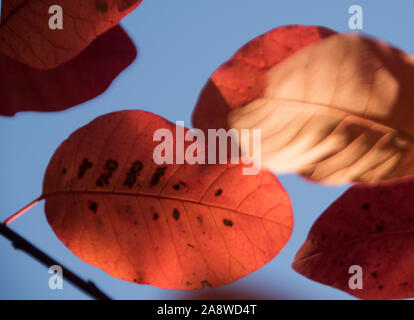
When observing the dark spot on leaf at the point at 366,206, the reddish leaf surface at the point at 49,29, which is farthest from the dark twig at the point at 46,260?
the dark spot on leaf at the point at 366,206

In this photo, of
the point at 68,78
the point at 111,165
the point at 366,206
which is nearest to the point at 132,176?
the point at 111,165

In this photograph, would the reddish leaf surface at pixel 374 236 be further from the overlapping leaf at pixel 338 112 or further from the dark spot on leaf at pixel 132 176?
the dark spot on leaf at pixel 132 176

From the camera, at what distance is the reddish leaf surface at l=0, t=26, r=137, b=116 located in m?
0.41

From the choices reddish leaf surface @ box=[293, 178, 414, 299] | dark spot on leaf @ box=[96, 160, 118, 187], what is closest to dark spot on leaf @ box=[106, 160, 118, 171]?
dark spot on leaf @ box=[96, 160, 118, 187]

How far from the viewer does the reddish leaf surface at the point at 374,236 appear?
0.40 m

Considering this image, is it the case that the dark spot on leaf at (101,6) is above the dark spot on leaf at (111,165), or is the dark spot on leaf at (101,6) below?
above

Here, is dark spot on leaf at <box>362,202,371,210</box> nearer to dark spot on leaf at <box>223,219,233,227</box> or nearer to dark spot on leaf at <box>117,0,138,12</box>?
dark spot on leaf at <box>223,219,233,227</box>

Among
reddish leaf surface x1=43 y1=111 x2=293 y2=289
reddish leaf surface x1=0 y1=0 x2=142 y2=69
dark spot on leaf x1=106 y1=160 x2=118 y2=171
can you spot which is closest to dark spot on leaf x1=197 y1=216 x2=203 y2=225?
reddish leaf surface x1=43 y1=111 x2=293 y2=289

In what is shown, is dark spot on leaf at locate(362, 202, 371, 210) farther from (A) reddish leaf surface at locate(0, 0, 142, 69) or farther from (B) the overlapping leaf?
(A) reddish leaf surface at locate(0, 0, 142, 69)

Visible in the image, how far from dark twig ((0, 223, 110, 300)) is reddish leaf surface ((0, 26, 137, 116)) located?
0.15 m

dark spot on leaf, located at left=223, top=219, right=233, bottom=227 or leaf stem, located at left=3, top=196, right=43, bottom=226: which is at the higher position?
leaf stem, located at left=3, top=196, right=43, bottom=226

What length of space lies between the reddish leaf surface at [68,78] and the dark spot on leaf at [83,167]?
75mm

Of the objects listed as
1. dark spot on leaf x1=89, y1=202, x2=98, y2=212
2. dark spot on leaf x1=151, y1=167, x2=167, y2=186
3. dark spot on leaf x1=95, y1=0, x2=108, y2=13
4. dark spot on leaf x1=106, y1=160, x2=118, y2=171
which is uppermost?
dark spot on leaf x1=95, y1=0, x2=108, y2=13
